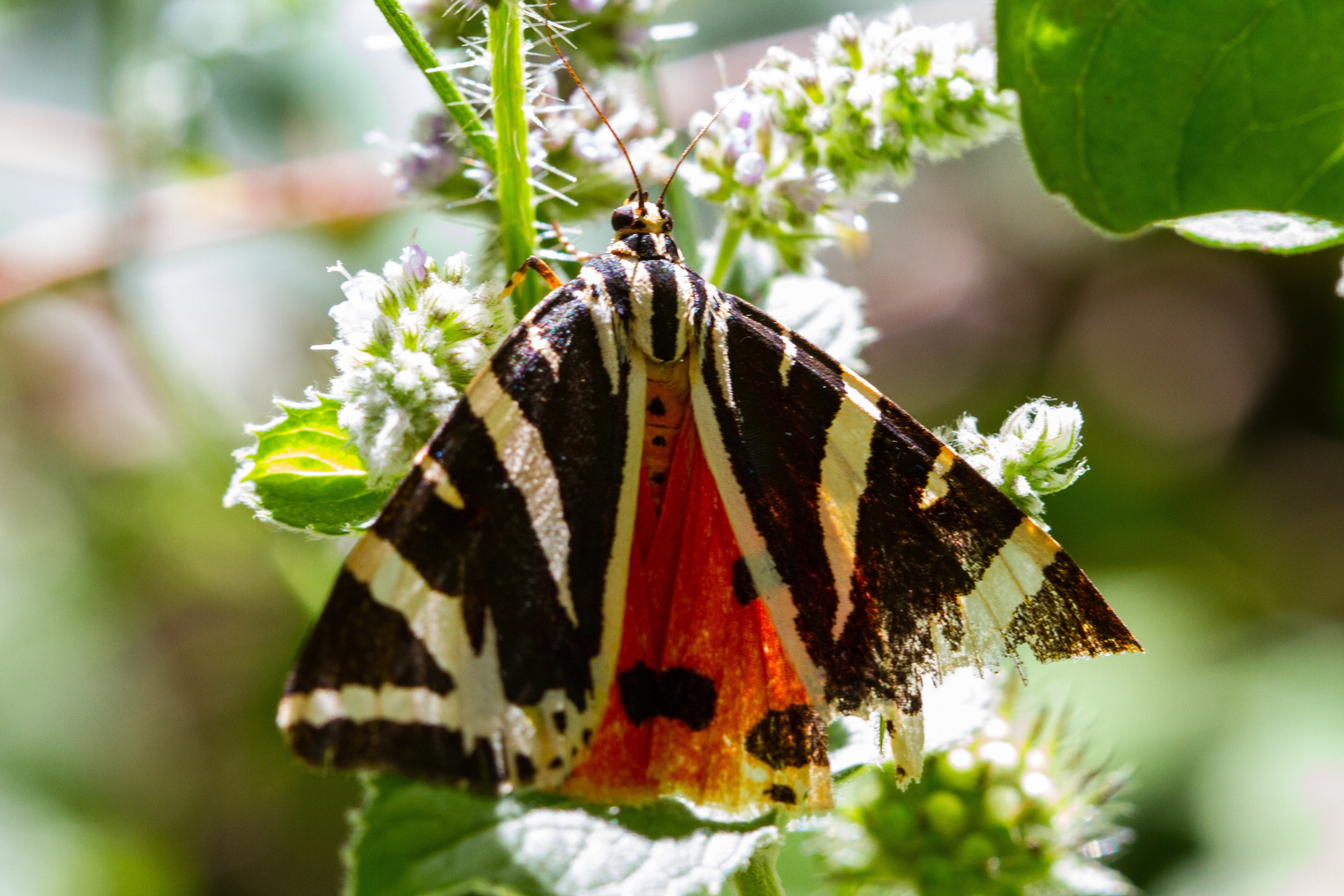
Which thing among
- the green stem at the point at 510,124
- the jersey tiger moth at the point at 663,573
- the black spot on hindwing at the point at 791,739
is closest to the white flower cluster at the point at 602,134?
the jersey tiger moth at the point at 663,573

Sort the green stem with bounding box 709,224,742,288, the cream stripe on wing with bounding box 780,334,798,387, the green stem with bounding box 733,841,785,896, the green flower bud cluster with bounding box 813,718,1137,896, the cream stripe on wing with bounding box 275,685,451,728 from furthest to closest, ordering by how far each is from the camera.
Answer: the green flower bud cluster with bounding box 813,718,1137,896, the green stem with bounding box 709,224,742,288, the cream stripe on wing with bounding box 780,334,798,387, the green stem with bounding box 733,841,785,896, the cream stripe on wing with bounding box 275,685,451,728

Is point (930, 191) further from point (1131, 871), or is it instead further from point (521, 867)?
point (521, 867)

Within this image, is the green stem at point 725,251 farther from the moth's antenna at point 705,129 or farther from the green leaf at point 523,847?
the green leaf at point 523,847

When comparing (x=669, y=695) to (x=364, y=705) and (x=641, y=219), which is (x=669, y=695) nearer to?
(x=364, y=705)

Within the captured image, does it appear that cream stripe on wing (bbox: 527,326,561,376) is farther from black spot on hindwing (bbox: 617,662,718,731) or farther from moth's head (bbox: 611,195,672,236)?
black spot on hindwing (bbox: 617,662,718,731)

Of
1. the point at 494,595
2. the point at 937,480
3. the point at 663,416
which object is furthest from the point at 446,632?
the point at 937,480

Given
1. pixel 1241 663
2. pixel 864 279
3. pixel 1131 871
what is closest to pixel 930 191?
pixel 864 279

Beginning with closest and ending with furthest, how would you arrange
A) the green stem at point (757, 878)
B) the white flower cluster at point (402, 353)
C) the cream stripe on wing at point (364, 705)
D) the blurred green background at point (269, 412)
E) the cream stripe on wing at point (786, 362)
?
the cream stripe on wing at point (364, 705) → the white flower cluster at point (402, 353) → the green stem at point (757, 878) → the cream stripe on wing at point (786, 362) → the blurred green background at point (269, 412)

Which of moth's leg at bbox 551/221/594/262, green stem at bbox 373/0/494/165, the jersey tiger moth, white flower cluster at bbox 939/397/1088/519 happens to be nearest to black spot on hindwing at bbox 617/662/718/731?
the jersey tiger moth
